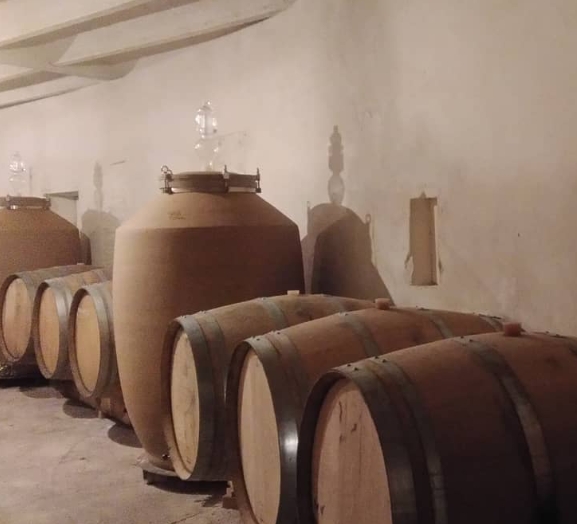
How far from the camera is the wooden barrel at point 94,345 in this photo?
372cm

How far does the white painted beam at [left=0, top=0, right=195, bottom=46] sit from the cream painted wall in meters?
0.46

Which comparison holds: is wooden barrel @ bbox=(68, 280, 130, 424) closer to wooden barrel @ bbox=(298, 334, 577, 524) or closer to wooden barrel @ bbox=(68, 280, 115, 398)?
wooden barrel @ bbox=(68, 280, 115, 398)

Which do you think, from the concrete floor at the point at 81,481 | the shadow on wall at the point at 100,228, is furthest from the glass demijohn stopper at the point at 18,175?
the concrete floor at the point at 81,481

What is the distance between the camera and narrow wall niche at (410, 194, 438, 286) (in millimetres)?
2947

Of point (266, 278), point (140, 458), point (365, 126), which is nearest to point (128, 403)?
point (140, 458)

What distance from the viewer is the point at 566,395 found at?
147cm

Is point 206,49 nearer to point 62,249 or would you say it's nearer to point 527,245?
point 62,249

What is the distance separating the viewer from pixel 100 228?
6.00m

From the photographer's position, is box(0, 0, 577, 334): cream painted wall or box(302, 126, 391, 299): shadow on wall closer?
box(0, 0, 577, 334): cream painted wall

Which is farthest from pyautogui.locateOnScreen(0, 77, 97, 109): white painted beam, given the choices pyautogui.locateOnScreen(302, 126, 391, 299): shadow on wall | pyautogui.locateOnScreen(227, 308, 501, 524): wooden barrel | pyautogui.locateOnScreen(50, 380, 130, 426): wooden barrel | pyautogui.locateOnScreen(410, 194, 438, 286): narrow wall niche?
pyautogui.locateOnScreen(227, 308, 501, 524): wooden barrel

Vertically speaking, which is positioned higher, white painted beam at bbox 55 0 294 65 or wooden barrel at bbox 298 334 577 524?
white painted beam at bbox 55 0 294 65

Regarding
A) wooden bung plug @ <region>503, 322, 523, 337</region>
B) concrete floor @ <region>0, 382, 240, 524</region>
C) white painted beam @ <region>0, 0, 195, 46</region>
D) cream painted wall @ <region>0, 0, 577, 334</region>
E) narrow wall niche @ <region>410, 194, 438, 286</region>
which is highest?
white painted beam @ <region>0, 0, 195, 46</region>

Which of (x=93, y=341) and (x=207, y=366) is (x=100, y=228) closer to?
(x=93, y=341)

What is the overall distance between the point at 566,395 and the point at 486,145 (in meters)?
1.30
